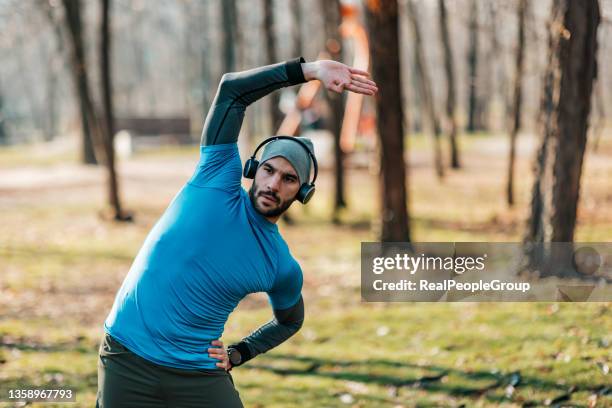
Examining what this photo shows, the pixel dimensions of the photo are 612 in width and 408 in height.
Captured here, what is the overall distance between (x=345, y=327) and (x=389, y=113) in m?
3.93

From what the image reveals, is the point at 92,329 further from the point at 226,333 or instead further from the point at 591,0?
the point at 591,0

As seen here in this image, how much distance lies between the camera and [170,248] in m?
3.36

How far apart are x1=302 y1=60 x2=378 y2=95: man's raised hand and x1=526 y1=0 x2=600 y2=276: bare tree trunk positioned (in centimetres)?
563

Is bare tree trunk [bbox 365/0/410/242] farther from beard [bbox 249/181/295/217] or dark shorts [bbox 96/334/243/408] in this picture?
dark shorts [bbox 96/334/243/408]

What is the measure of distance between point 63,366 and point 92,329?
2007 mm

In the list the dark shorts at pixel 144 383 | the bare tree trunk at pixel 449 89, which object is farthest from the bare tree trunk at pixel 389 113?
the bare tree trunk at pixel 449 89

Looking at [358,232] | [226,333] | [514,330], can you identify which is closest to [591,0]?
[514,330]

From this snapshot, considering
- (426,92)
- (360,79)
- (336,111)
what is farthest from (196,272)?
(426,92)

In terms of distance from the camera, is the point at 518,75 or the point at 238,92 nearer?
the point at 238,92

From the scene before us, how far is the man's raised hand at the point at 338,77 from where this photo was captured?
3.46 metres

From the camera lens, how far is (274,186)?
11.3 ft

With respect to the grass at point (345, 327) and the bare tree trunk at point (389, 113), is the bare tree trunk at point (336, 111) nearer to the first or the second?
the grass at point (345, 327)

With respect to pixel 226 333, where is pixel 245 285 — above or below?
above

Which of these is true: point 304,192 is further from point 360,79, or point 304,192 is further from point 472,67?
point 472,67
